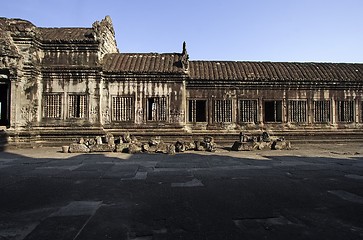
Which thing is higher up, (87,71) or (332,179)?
(87,71)

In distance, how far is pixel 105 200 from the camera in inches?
181

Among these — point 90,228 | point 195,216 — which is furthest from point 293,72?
point 90,228

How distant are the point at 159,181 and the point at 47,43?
548 inches

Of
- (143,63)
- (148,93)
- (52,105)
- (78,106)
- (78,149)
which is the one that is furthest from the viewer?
(143,63)

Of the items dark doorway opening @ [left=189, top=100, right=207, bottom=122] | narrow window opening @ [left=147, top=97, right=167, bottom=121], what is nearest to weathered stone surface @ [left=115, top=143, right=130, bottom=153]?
narrow window opening @ [left=147, top=97, right=167, bottom=121]

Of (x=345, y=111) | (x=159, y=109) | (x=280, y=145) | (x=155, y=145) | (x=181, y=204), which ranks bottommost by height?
(x=181, y=204)

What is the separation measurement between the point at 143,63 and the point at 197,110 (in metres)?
5.21

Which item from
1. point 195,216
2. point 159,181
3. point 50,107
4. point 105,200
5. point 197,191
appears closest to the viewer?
point 195,216

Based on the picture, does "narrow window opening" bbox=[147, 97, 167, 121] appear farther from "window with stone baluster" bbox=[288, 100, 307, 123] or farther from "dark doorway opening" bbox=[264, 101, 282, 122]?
"window with stone baluster" bbox=[288, 100, 307, 123]

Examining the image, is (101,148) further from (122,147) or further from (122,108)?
(122,108)

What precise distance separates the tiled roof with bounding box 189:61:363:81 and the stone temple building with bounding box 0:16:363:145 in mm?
78

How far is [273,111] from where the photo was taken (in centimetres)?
1803

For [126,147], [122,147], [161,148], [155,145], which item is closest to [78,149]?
[122,147]

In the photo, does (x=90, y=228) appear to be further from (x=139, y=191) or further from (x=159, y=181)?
(x=159, y=181)
